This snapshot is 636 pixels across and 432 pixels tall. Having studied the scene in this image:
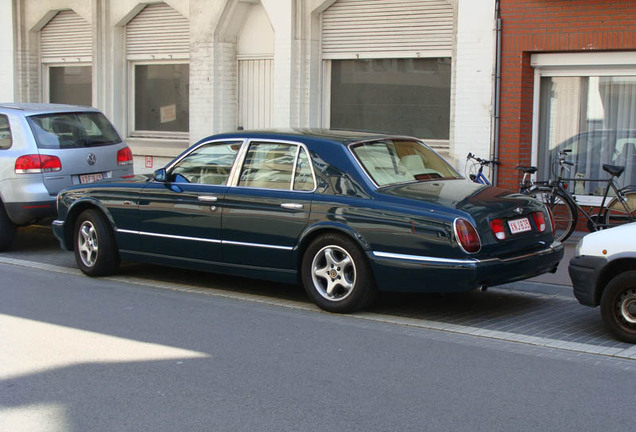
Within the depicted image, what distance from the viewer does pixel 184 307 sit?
830 cm

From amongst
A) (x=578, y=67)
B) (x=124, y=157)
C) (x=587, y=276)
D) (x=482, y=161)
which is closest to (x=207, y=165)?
(x=124, y=157)

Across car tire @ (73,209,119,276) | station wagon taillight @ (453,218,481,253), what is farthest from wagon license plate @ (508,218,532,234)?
car tire @ (73,209,119,276)

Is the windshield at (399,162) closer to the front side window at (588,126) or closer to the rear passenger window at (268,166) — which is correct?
the rear passenger window at (268,166)

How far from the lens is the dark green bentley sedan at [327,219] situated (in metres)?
7.46

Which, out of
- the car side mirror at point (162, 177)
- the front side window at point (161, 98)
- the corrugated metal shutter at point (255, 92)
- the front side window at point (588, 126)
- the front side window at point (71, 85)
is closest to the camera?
the car side mirror at point (162, 177)

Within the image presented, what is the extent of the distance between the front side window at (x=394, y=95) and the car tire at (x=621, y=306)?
7.53m

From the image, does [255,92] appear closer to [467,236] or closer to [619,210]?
[619,210]

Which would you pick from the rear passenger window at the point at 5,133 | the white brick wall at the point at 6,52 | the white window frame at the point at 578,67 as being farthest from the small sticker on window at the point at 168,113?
the white window frame at the point at 578,67

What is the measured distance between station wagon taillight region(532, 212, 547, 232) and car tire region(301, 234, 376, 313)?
5.26 ft

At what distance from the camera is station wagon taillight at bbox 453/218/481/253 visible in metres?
7.30

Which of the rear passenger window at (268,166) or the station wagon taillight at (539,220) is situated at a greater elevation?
the rear passenger window at (268,166)

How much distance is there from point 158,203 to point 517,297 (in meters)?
3.72

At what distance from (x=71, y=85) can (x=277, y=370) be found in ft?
50.5

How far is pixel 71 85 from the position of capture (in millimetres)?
20109
